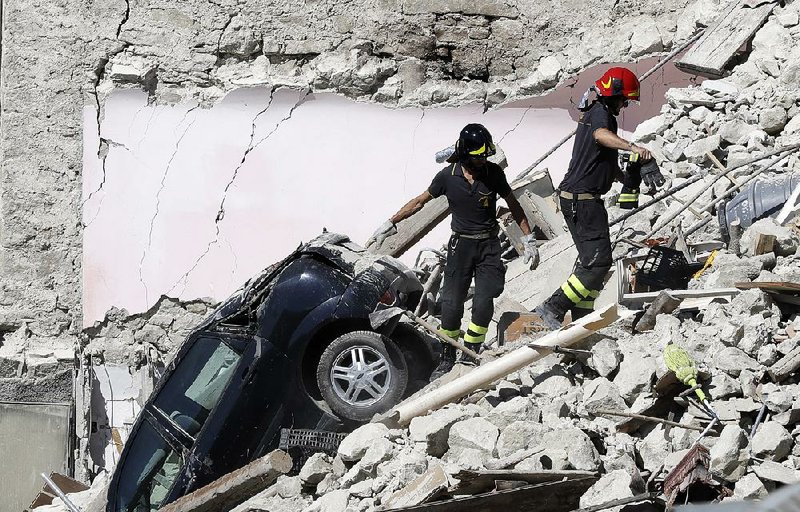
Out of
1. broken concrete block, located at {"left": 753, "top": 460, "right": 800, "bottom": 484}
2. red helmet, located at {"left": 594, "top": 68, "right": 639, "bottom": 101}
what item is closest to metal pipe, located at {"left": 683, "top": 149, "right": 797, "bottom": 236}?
red helmet, located at {"left": 594, "top": 68, "right": 639, "bottom": 101}

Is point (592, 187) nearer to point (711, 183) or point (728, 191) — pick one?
point (728, 191)

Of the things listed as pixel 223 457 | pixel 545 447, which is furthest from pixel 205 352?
pixel 545 447

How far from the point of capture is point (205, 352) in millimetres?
8195

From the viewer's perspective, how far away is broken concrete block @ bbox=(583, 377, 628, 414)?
22.6ft

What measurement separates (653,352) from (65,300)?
246 inches

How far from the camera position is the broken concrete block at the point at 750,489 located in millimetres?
5910

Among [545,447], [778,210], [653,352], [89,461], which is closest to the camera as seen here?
[545,447]

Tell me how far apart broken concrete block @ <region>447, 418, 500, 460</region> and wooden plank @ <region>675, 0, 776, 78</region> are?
5.49m

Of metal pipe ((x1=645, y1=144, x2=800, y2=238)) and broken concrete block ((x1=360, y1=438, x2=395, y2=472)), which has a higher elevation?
metal pipe ((x1=645, y1=144, x2=800, y2=238))

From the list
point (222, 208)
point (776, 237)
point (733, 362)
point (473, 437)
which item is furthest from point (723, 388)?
point (222, 208)

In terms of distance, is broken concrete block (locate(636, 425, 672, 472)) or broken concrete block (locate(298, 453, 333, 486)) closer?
broken concrete block (locate(636, 425, 672, 472))

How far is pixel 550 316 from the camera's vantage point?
27.3ft

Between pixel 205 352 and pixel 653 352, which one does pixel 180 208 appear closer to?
pixel 205 352

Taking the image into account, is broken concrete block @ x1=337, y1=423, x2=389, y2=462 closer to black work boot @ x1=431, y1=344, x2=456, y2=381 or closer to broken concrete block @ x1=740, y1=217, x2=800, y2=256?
black work boot @ x1=431, y1=344, x2=456, y2=381
